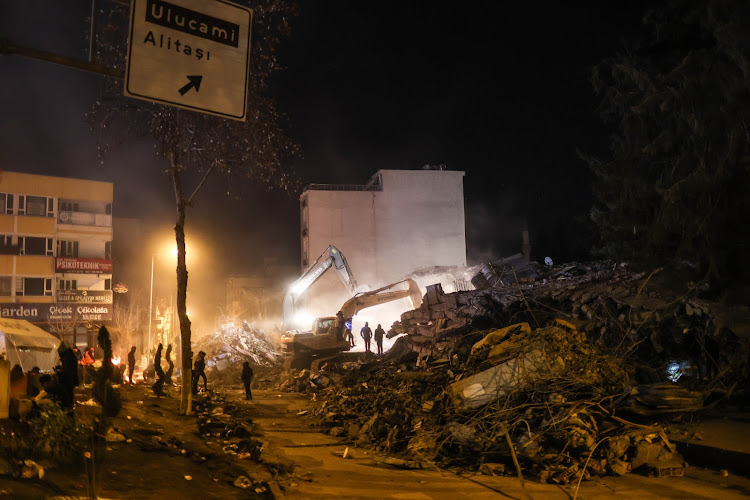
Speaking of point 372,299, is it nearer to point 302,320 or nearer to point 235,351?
point 235,351

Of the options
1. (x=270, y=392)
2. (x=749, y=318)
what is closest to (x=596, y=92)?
(x=749, y=318)

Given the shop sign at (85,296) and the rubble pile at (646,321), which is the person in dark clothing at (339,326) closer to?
the rubble pile at (646,321)

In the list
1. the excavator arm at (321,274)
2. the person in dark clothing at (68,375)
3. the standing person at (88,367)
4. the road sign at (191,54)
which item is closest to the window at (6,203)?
the excavator arm at (321,274)

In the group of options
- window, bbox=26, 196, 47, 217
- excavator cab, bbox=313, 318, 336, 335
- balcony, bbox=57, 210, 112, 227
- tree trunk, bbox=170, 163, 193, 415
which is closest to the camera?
tree trunk, bbox=170, 163, 193, 415

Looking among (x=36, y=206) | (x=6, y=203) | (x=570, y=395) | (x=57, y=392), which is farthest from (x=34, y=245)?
(x=570, y=395)

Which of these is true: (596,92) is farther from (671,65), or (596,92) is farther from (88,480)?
(88,480)

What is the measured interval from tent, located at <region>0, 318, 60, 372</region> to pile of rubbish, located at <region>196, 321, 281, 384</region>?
7.65 meters

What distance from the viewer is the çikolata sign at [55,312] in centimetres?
3247

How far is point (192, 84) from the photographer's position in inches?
152

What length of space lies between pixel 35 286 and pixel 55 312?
223 cm

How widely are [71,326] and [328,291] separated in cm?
2003

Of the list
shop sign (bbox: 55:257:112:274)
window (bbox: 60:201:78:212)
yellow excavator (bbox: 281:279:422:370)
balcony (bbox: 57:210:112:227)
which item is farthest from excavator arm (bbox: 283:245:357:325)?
window (bbox: 60:201:78:212)

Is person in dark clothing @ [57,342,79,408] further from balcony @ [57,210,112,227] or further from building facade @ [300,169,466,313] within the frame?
building facade @ [300,169,466,313]

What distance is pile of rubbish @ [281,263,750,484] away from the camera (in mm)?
7766
